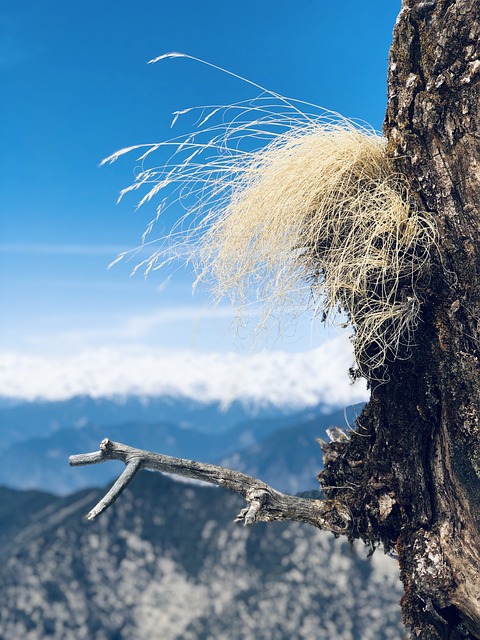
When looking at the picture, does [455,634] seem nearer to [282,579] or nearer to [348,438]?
[348,438]

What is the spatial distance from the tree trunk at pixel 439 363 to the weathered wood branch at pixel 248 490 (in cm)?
30

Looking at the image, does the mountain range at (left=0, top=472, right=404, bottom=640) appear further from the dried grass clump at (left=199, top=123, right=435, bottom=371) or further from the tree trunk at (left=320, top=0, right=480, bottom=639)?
the dried grass clump at (left=199, top=123, right=435, bottom=371)

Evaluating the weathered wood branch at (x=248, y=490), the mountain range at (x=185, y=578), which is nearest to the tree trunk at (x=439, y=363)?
the weathered wood branch at (x=248, y=490)

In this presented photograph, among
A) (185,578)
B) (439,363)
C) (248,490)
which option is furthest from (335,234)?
(185,578)

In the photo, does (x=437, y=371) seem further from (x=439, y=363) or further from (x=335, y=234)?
(x=335, y=234)

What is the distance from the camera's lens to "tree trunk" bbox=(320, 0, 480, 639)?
9.14 ft

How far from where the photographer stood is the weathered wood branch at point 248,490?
3.24m

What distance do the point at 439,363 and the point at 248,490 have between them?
4.01 ft

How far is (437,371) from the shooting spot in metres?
2.92

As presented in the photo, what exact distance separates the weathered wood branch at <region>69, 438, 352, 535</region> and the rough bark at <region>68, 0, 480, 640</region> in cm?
4

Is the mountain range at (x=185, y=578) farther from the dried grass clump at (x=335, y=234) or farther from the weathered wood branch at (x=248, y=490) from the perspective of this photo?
the dried grass clump at (x=335, y=234)

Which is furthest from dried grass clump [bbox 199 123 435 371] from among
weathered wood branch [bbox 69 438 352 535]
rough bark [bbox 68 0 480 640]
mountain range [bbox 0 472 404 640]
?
mountain range [bbox 0 472 404 640]

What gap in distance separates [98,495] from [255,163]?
20933mm

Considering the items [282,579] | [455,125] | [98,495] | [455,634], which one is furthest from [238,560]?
[455,125]
